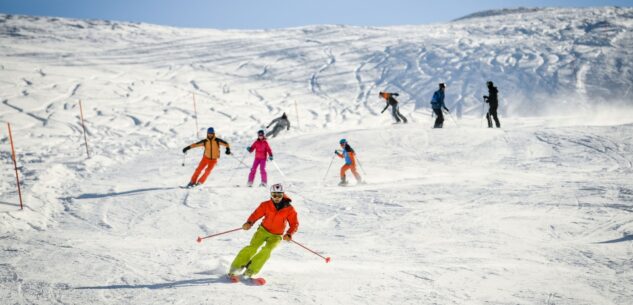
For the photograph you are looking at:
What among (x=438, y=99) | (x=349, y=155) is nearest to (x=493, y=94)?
(x=438, y=99)

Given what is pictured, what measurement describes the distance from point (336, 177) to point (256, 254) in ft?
23.9

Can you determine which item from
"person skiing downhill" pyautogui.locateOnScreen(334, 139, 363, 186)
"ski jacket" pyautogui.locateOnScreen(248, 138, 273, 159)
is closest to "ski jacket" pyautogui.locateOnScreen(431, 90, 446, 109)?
"person skiing downhill" pyautogui.locateOnScreen(334, 139, 363, 186)

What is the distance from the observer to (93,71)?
31.7 metres

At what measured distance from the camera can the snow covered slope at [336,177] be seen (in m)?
5.75

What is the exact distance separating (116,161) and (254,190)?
23.9 feet

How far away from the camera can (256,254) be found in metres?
5.89

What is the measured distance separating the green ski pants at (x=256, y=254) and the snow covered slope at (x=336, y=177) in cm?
30

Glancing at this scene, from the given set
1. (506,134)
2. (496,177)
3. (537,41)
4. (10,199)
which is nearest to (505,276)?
(496,177)

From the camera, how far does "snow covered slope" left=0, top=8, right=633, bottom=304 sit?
5.75m

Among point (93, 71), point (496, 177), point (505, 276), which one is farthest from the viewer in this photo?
point (93, 71)

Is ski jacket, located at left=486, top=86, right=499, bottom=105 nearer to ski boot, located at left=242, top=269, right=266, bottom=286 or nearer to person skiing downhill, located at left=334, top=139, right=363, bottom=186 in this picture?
person skiing downhill, located at left=334, top=139, right=363, bottom=186

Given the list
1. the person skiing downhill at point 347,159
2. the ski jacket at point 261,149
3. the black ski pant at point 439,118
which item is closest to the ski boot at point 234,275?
the ski jacket at point 261,149

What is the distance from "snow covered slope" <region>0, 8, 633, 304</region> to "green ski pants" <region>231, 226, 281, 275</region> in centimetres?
30

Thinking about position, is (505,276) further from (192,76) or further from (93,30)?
(93,30)
